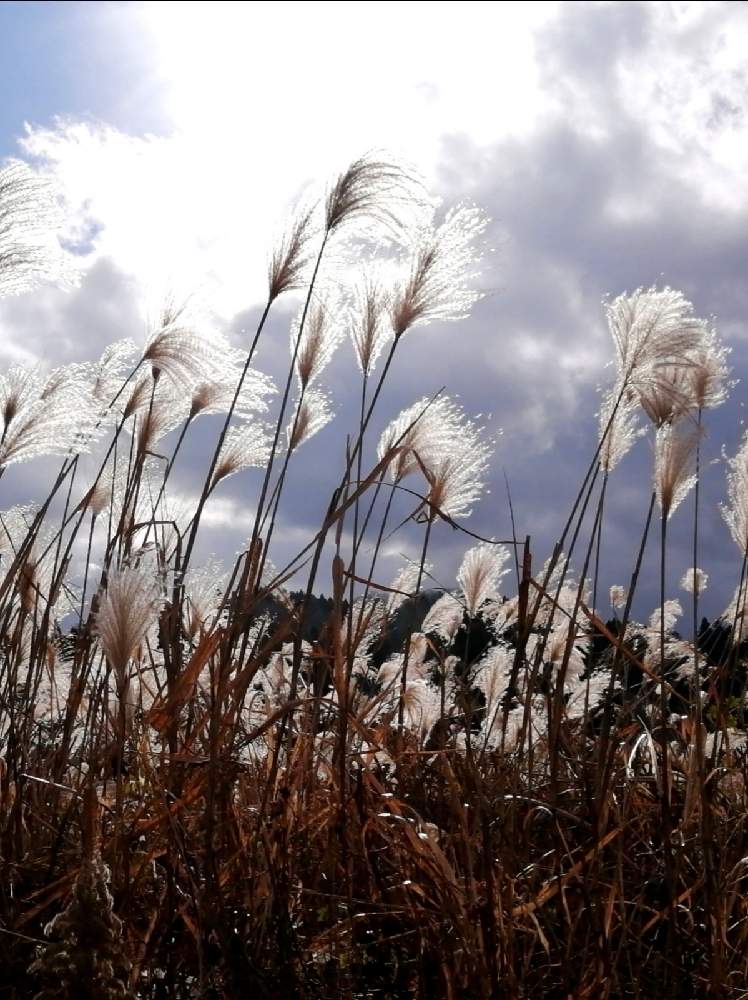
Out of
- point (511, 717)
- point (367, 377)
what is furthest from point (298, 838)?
point (511, 717)

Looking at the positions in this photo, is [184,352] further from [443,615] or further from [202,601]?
[443,615]

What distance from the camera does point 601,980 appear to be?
5.95 ft

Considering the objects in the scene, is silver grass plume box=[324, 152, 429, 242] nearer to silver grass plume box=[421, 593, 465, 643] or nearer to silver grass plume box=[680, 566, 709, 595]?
silver grass plume box=[680, 566, 709, 595]

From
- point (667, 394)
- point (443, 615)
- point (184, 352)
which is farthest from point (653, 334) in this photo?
point (443, 615)

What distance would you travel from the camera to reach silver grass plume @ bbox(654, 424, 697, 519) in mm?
2869

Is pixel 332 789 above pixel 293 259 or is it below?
below

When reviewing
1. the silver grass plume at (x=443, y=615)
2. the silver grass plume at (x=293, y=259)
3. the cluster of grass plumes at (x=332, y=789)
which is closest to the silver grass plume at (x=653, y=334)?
the cluster of grass plumes at (x=332, y=789)

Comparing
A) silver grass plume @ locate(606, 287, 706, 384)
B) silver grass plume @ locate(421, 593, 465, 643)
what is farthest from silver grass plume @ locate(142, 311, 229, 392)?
silver grass plume @ locate(421, 593, 465, 643)

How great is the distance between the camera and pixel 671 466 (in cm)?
289

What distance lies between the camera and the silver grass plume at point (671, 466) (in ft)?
9.41

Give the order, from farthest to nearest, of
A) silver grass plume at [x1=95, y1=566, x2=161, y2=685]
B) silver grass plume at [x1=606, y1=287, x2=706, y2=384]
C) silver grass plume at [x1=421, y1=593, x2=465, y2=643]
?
silver grass plume at [x1=421, y1=593, x2=465, y2=643] → silver grass plume at [x1=606, y1=287, x2=706, y2=384] → silver grass plume at [x1=95, y1=566, x2=161, y2=685]

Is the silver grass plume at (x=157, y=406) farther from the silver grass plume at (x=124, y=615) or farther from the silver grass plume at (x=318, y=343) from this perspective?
the silver grass plume at (x=124, y=615)

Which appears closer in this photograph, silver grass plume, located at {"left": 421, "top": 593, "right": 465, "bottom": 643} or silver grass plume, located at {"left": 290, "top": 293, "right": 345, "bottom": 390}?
silver grass plume, located at {"left": 290, "top": 293, "right": 345, "bottom": 390}

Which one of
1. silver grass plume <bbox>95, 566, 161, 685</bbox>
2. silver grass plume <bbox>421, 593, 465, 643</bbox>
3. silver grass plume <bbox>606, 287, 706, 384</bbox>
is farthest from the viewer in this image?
silver grass plume <bbox>421, 593, 465, 643</bbox>
